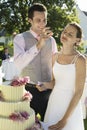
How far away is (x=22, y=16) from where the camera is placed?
31250mm

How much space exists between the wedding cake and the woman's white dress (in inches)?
12.3

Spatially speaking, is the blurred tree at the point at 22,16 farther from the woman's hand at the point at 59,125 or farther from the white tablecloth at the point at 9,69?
the woman's hand at the point at 59,125

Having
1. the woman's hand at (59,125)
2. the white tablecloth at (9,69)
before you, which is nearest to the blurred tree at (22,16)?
the white tablecloth at (9,69)

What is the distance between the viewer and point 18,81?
3299mm

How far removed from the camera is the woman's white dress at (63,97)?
141 inches

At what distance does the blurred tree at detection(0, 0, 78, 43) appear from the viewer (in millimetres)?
30344

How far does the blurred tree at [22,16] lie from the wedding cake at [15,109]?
2661 centimetres

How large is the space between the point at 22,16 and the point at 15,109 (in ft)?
93.1

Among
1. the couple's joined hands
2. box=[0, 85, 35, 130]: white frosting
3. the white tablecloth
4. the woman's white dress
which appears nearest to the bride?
the woman's white dress

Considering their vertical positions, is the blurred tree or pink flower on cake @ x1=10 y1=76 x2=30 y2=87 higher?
pink flower on cake @ x1=10 y1=76 x2=30 y2=87

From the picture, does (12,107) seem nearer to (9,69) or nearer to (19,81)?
(19,81)

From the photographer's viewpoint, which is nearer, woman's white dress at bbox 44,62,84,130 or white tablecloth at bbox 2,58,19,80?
woman's white dress at bbox 44,62,84,130

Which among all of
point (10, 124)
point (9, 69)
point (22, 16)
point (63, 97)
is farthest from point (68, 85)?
point (22, 16)

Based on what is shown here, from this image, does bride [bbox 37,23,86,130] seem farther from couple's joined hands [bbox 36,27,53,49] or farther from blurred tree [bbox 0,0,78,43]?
blurred tree [bbox 0,0,78,43]
